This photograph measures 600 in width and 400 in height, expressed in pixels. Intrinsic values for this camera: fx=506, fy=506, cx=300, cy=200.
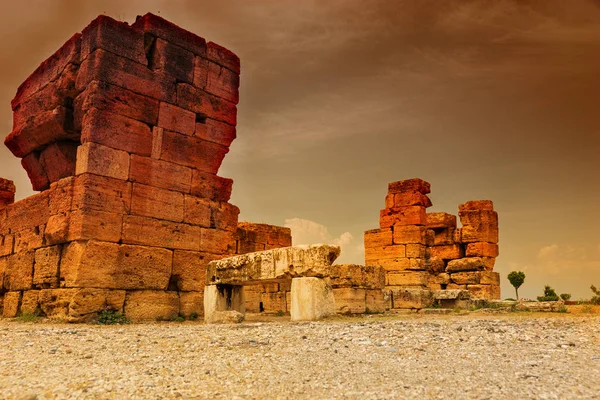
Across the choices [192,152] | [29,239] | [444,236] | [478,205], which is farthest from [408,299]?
[29,239]

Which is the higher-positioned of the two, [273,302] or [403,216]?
[403,216]

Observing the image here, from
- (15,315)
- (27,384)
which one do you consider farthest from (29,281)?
(27,384)

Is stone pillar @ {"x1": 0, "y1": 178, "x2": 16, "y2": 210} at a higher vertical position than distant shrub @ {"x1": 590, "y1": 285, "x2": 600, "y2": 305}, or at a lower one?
higher

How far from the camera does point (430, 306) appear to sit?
15.2 meters

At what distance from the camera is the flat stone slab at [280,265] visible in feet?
25.8

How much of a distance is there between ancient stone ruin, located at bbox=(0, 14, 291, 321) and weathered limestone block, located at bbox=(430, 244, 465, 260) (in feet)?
42.1

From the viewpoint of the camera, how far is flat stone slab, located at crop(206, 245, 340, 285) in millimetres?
7875

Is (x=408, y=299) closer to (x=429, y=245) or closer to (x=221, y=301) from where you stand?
(x=429, y=245)

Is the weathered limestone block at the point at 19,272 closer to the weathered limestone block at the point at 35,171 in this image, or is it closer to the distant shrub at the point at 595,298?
the weathered limestone block at the point at 35,171

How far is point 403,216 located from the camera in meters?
18.6

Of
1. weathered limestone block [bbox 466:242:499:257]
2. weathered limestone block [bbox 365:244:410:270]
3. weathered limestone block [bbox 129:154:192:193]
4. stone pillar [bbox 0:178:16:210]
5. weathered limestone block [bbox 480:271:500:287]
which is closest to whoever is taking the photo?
weathered limestone block [bbox 129:154:192:193]

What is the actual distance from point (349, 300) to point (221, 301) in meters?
2.79

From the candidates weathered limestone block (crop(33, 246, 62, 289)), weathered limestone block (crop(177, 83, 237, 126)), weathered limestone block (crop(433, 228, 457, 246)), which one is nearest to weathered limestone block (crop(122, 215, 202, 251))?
weathered limestone block (crop(33, 246, 62, 289))

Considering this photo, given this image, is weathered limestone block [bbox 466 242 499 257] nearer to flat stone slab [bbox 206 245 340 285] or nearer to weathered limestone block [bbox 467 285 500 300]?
weathered limestone block [bbox 467 285 500 300]
